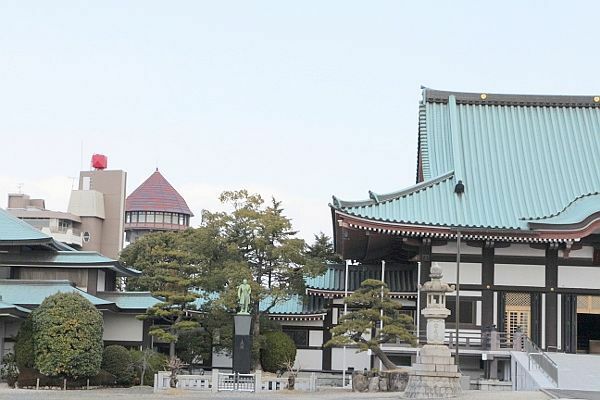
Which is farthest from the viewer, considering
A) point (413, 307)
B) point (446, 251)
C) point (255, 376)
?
point (413, 307)

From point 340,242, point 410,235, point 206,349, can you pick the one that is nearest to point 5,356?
point 206,349

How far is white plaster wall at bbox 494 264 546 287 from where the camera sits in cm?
3488

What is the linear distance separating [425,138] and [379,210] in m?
6.07

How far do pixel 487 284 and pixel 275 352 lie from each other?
9.28 metres

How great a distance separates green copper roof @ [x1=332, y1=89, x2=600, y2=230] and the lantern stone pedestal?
22.3ft

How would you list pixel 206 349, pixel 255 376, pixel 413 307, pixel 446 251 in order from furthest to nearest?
pixel 206 349 < pixel 413 307 < pixel 446 251 < pixel 255 376

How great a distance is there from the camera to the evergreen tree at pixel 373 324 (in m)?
32.2

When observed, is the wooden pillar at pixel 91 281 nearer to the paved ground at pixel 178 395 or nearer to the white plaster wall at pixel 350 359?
the paved ground at pixel 178 395

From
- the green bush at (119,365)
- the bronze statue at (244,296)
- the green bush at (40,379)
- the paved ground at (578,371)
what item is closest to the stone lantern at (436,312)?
the paved ground at (578,371)

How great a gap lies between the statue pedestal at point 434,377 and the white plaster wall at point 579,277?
32.0 feet

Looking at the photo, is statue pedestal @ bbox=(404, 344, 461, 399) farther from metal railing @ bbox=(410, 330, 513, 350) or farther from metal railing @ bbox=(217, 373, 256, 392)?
metal railing @ bbox=(217, 373, 256, 392)

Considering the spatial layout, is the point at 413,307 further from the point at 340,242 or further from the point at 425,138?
the point at 425,138

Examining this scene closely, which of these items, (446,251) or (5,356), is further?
(5,356)

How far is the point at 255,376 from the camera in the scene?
32.9 meters
